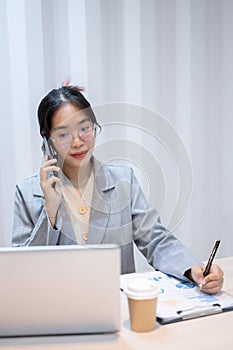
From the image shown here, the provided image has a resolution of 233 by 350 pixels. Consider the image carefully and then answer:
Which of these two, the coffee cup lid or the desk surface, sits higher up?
the coffee cup lid

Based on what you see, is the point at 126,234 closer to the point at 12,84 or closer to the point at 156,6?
the point at 12,84

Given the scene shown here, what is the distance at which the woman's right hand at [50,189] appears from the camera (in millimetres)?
1302

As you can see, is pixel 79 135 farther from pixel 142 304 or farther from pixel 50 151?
pixel 142 304

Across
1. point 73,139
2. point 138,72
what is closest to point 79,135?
point 73,139

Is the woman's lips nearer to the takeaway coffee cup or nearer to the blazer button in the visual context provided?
the blazer button

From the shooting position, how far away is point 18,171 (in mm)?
2127

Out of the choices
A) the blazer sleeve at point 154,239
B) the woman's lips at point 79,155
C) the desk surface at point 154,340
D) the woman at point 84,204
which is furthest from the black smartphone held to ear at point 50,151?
the desk surface at point 154,340

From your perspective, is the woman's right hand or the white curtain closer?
the woman's right hand

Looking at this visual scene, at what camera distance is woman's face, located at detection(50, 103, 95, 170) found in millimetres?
1085

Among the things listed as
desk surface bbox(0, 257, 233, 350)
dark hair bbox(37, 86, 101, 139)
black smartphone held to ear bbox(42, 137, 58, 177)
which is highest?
dark hair bbox(37, 86, 101, 139)

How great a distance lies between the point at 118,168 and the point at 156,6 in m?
1.26

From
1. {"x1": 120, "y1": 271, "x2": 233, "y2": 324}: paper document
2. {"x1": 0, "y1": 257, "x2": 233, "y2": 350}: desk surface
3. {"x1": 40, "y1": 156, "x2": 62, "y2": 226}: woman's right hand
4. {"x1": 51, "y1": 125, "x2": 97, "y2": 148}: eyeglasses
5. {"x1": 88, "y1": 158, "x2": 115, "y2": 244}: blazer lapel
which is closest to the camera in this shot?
{"x1": 0, "y1": 257, "x2": 233, "y2": 350}: desk surface

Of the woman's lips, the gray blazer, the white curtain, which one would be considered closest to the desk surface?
the gray blazer

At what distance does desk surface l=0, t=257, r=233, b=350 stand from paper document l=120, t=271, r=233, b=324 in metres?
0.03
